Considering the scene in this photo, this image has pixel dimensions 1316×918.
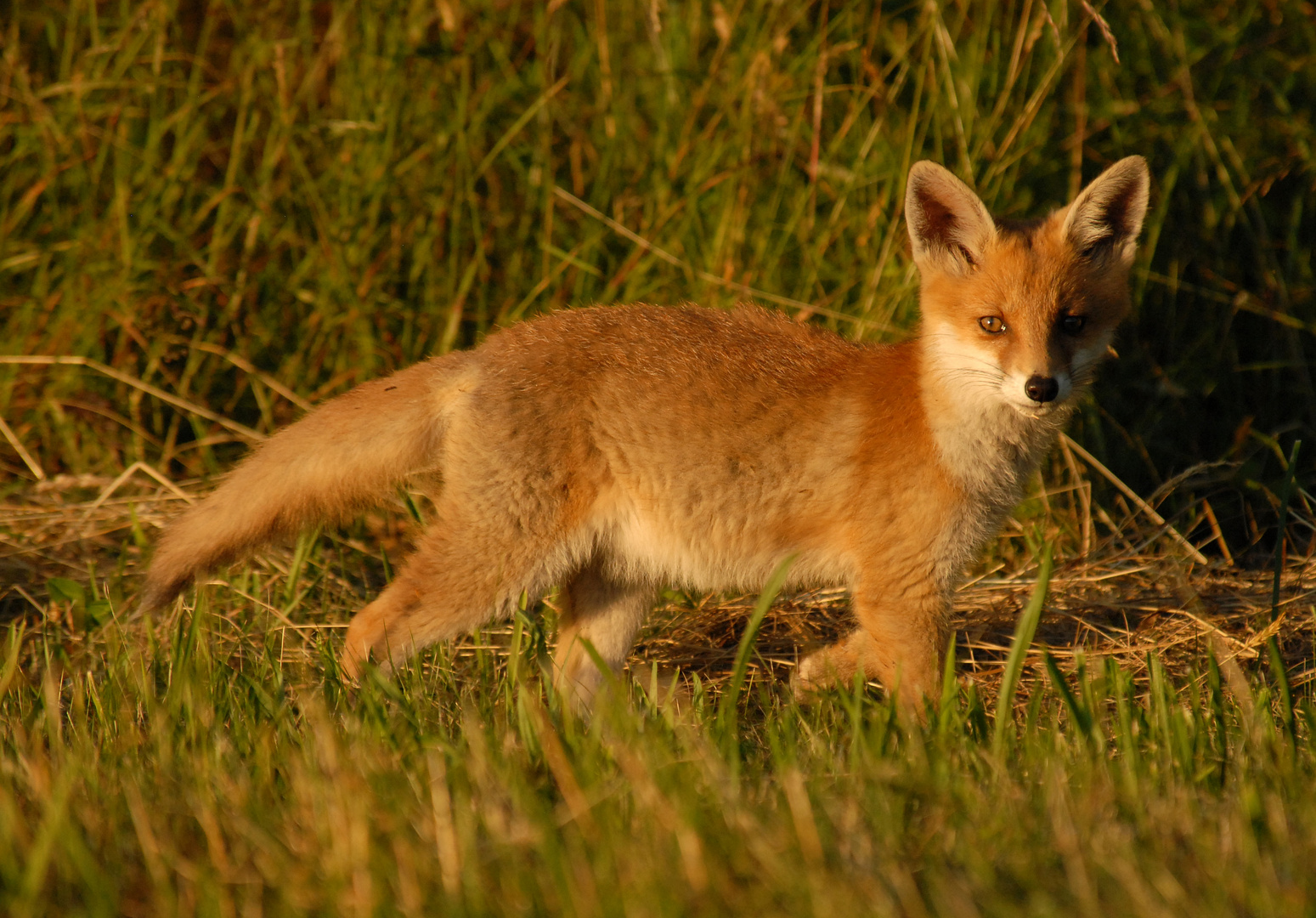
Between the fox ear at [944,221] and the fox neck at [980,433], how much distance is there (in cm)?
32

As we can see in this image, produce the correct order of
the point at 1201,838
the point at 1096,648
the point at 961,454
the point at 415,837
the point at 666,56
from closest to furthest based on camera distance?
the point at 1201,838
the point at 415,837
the point at 961,454
the point at 1096,648
the point at 666,56

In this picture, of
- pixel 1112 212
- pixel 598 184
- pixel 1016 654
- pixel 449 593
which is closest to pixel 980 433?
pixel 1112 212

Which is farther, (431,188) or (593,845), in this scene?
(431,188)

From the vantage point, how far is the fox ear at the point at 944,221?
3.63 m

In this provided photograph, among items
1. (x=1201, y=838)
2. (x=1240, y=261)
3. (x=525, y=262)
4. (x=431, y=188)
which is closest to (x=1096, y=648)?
(x=1201, y=838)

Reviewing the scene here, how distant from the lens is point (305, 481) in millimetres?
3588

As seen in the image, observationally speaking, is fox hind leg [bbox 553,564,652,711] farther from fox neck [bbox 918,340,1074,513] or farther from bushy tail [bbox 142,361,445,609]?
fox neck [bbox 918,340,1074,513]

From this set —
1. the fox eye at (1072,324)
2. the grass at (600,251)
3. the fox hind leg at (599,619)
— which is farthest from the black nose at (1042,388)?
the fox hind leg at (599,619)

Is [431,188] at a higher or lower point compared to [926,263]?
lower

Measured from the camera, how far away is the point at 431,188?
546 centimetres

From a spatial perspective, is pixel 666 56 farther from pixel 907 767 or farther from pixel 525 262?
pixel 907 767

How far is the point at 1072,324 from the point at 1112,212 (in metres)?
0.44

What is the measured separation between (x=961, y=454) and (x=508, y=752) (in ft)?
5.43

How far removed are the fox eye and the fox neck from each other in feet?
0.68
